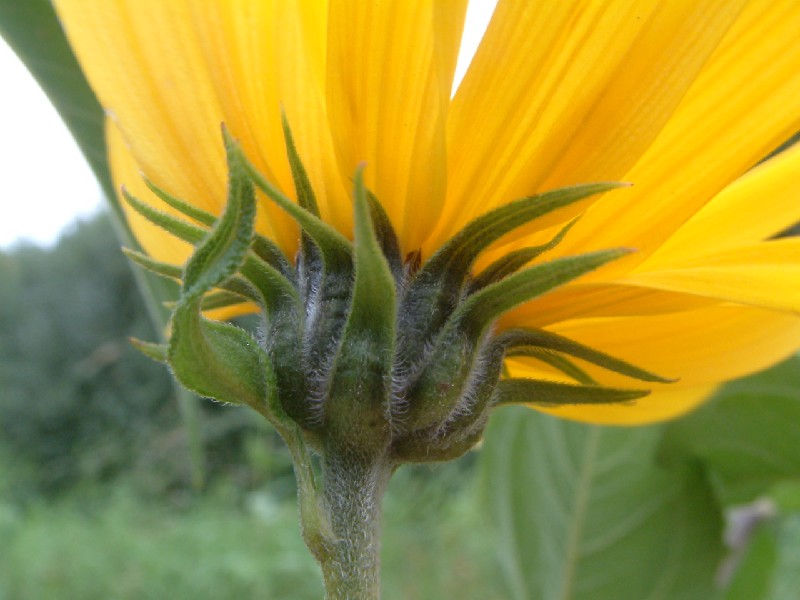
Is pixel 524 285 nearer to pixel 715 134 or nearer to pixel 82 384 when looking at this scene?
pixel 715 134

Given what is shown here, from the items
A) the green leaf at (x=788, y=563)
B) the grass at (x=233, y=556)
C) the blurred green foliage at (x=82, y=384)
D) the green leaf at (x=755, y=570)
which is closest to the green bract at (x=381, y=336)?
the green leaf at (x=755, y=570)

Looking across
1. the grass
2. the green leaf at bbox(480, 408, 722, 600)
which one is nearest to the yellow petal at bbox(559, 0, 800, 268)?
the green leaf at bbox(480, 408, 722, 600)

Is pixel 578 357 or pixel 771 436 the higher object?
pixel 578 357

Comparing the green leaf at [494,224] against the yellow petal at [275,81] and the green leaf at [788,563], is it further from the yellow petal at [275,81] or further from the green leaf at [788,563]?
the green leaf at [788,563]

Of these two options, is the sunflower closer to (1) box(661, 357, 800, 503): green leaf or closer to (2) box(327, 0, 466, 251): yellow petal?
(2) box(327, 0, 466, 251): yellow petal

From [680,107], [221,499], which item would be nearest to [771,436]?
[680,107]

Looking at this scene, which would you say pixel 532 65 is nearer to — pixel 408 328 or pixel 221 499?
pixel 408 328
